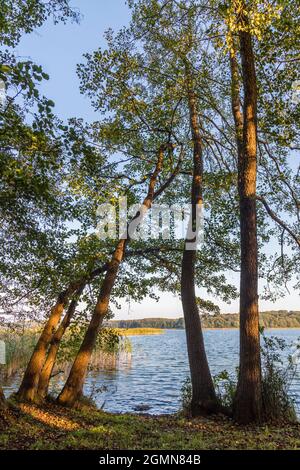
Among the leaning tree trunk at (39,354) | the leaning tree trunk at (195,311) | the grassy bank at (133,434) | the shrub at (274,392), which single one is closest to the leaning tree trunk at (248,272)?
the shrub at (274,392)

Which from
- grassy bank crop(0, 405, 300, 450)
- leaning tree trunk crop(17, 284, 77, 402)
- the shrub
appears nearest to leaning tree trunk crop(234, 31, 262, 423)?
the shrub

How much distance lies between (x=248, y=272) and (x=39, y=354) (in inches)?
245

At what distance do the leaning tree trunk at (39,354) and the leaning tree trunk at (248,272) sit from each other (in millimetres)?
4950

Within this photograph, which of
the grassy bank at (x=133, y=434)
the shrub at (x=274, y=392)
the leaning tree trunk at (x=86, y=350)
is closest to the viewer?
the grassy bank at (x=133, y=434)

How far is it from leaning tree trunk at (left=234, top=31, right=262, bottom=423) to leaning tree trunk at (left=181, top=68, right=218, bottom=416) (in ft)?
5.20

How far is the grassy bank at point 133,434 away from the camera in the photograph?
21.0 ft

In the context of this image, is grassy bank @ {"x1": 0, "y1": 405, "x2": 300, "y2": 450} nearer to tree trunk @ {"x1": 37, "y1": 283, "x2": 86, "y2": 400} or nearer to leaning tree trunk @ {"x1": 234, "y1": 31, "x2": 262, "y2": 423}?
leaning tree trunk @ {"x1": 234, "y1": 31, "x2": 262, "y2": 423}

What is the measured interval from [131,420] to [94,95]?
8.90 meters

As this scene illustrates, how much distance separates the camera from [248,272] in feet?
31.7

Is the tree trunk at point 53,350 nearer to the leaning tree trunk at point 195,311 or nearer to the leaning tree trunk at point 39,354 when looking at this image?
the leaning tree trunk at point 39,354

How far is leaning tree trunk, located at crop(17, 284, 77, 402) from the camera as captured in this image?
36.3ft

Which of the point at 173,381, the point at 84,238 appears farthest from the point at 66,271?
the point at 173,381

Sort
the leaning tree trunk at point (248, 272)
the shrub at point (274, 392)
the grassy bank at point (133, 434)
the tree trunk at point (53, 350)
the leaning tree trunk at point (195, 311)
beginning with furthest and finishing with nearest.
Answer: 1. the tree trunk at point (53, 350)
2. the leaning tree trunk at point (195, 311)
3. the shrub at point (274, 392)
4. the leaning tree trunk at point (248, 272)
5. the grassy bank at point (133, 434)

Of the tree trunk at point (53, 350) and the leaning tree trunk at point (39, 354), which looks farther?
the tree trunk at point (53, 350)
